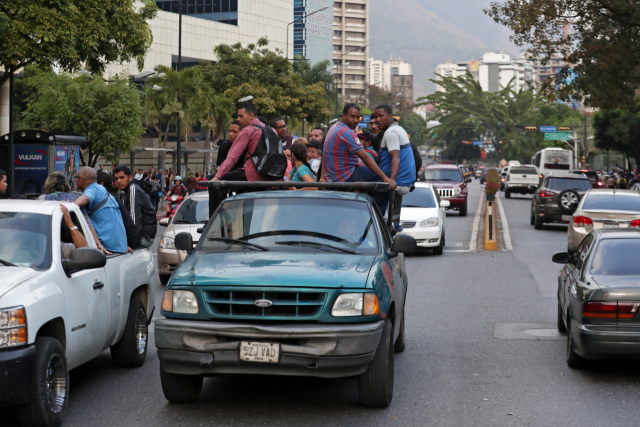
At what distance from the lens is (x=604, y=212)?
18.2 meters

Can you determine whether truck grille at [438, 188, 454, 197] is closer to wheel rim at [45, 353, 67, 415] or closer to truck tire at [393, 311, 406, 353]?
truck tire at [393, 311, 406, 353]

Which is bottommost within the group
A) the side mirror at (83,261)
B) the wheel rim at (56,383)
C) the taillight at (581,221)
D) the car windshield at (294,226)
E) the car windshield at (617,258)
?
the wheel rim at (56,383)

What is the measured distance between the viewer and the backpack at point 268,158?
9.08 meters

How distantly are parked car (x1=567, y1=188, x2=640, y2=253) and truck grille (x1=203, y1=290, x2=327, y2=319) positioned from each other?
13.3m

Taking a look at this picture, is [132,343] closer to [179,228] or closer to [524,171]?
[179,228]

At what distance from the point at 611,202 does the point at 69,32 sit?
40.9 feet

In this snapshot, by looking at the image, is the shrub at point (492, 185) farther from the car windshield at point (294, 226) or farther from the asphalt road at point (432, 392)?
the car windshield at point (294, 226)

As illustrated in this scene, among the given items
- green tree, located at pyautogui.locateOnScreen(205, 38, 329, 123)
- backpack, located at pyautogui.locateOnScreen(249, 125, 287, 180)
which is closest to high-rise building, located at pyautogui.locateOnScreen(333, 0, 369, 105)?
green tree, located at pyautogui.locateOnScreen(205, 38, 329, 123)

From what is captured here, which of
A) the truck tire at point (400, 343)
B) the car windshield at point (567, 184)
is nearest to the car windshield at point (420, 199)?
the car windshield at point (567, 184)

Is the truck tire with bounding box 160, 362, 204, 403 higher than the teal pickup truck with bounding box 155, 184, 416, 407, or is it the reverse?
the teal pickup truck with bounding box 155, 184, 416, 407

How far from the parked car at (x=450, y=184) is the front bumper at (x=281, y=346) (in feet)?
86.1

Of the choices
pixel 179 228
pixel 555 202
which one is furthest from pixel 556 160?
pixel 179 228

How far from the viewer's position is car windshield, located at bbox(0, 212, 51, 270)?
245 inches

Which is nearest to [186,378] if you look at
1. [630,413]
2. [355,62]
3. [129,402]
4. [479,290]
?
[129,402]
